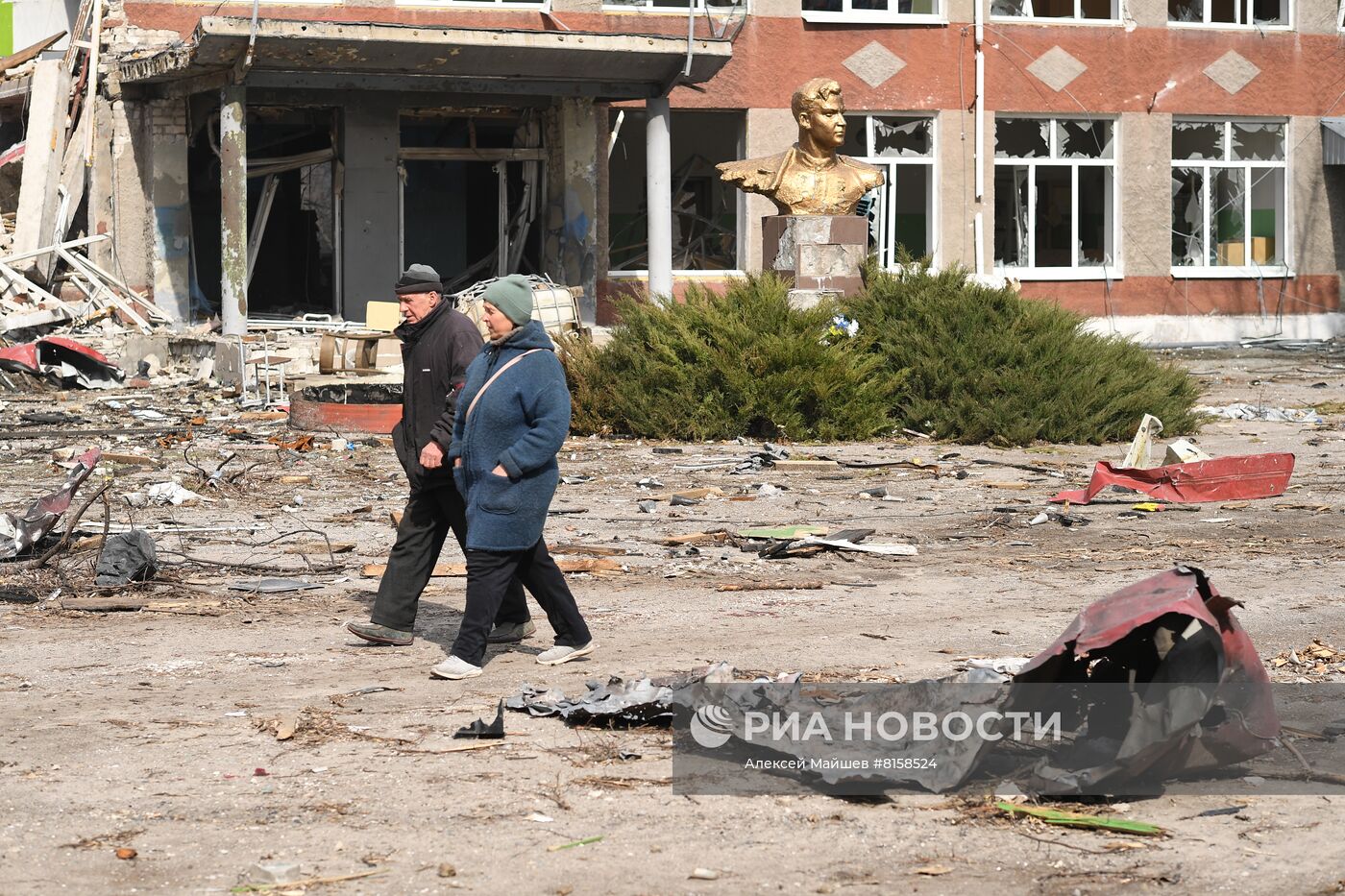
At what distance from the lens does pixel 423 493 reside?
291 inches

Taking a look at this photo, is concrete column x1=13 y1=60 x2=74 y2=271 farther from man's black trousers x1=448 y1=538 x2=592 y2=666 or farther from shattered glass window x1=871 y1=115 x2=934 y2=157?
man's black trousers x1=448 y1=538 x2=592 y2=666

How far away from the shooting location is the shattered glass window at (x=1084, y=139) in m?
27.3

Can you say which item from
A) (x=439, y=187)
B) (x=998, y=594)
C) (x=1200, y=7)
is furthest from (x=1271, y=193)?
(x=998, y=594)

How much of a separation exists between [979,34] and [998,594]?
19031mm

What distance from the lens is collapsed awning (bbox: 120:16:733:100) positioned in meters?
19.3

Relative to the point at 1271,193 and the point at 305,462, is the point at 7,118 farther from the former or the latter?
the point at 1271,193

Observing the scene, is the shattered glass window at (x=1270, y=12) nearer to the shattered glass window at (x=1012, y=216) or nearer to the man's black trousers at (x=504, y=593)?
the shattered glass window at (x=1012, y=216)

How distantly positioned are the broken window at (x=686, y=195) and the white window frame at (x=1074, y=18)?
4.54 m

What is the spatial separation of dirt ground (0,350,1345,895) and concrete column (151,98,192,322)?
384 inches

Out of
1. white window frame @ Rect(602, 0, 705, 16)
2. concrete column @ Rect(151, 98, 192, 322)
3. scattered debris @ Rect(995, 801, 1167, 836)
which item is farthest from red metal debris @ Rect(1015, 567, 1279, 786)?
white window frame @ Rect(602, 0, 705, 16)

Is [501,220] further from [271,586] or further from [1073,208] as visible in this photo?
[271,586]

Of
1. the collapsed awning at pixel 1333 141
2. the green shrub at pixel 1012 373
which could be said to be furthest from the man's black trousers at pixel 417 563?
the collapsed awning at pixel 1333 141

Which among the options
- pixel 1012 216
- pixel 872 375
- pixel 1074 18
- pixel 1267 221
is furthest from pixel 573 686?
pixel 1267 221

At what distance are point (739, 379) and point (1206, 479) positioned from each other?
4787mm
